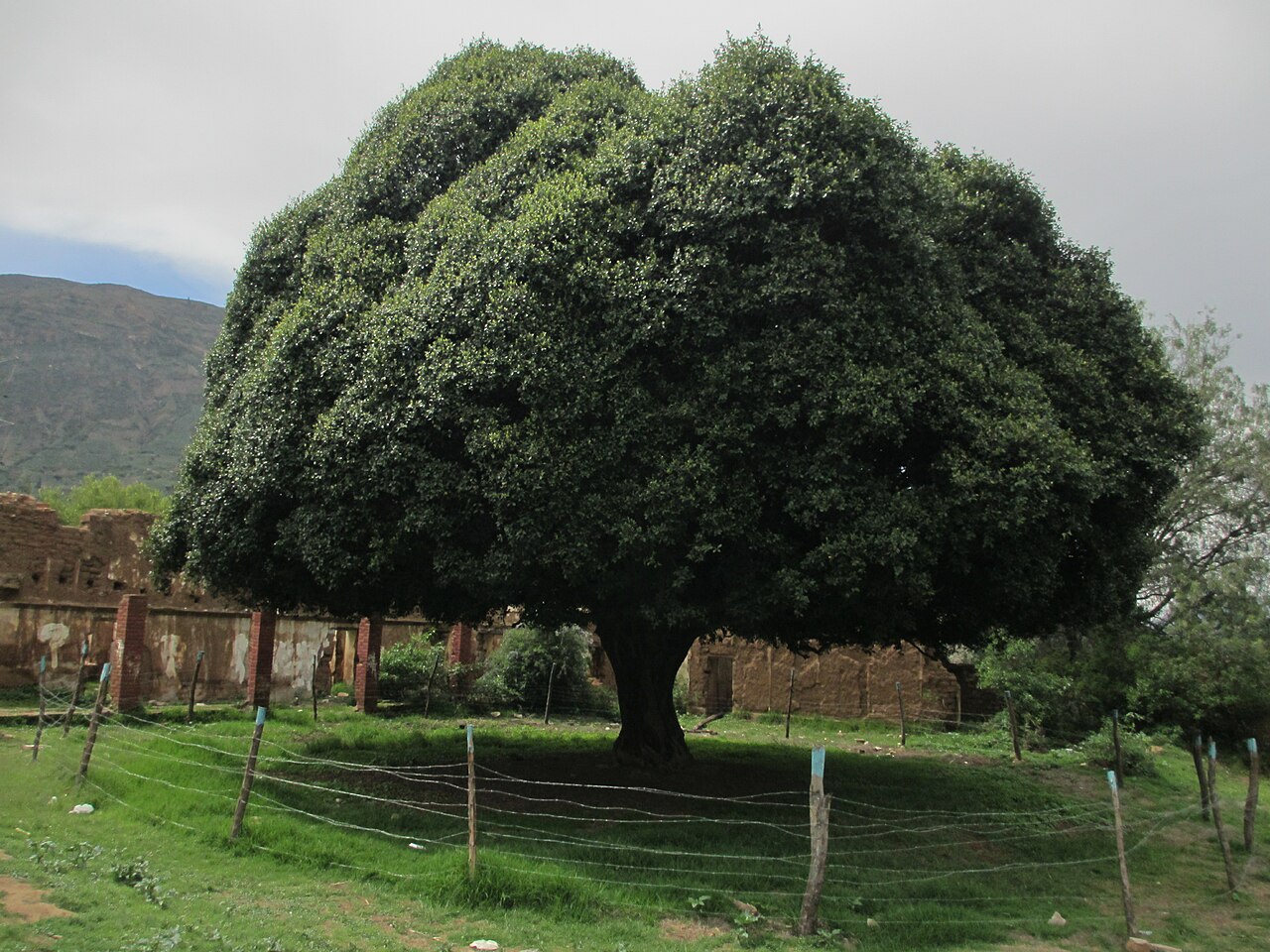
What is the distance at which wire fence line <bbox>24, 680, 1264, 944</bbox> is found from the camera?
9.28 m

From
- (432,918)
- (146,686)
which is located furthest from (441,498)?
(146,686)

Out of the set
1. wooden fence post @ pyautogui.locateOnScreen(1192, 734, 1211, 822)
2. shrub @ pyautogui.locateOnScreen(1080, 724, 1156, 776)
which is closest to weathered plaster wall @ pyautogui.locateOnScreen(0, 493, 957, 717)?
shrub @ pyautogui.locateOnScreen(1080, 724, 1156, 776)

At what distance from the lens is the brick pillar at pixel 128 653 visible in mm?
18719

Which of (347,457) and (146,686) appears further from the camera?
(146,686)

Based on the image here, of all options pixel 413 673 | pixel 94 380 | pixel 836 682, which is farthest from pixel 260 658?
pixel 94 380

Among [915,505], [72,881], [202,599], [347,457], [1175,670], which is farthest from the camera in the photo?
[202,599]

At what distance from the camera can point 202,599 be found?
26047 millimetres

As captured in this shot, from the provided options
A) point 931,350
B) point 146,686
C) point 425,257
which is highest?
point 425,257

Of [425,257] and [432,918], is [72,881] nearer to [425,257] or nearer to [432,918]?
[432,918]

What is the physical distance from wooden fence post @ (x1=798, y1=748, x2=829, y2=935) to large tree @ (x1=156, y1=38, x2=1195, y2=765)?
→ 2858mm

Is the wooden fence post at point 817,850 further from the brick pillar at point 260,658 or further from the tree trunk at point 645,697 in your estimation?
the brick pillar at point 260,658

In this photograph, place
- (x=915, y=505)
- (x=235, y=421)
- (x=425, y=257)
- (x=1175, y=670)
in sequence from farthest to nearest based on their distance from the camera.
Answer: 1. (x=1175, y=670)
2. (x=235, y=421)
3. (x=425, y=257)
4. (x=915, y=505)

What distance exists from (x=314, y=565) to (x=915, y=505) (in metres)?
7.07

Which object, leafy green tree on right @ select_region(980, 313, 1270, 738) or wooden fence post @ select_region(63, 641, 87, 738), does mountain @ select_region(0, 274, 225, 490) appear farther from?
leafy green tree on right @ select_region(980, 313, 1270, 738)
